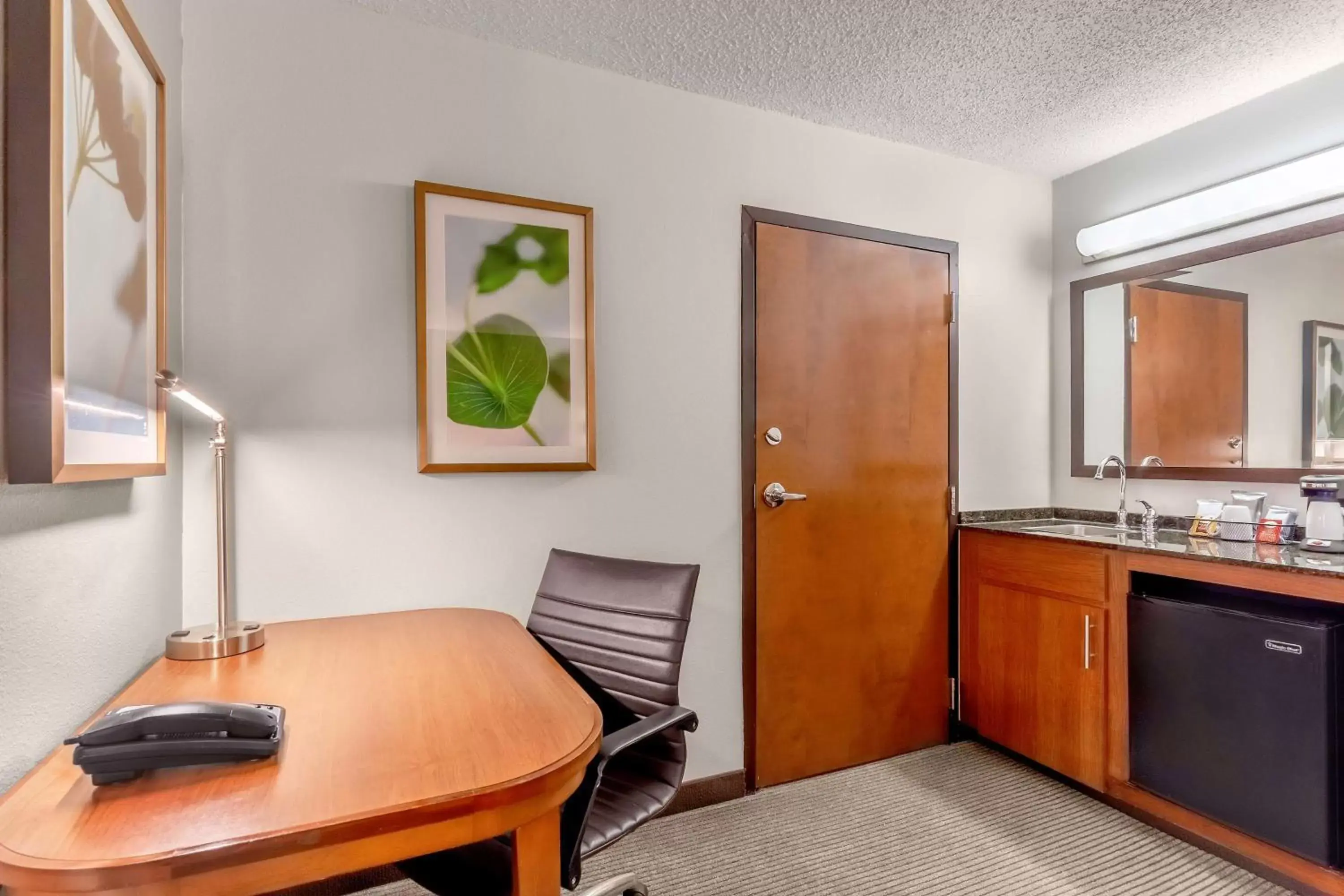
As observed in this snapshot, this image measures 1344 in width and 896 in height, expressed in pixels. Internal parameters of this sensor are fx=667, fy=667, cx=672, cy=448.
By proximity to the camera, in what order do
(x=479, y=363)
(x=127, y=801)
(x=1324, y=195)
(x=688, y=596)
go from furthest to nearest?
(x=1324, y=195), (x=479, y=363), (x=688, y=596), (x=127, y=801)

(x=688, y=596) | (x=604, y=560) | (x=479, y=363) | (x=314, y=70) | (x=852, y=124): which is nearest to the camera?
(x=688, y=596)

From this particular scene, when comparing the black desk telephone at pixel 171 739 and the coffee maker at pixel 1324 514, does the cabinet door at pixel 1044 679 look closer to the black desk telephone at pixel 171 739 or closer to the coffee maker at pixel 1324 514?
the coffee maker at pixel 1324 514

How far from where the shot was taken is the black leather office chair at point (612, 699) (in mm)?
1162

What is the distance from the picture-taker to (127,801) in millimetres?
776

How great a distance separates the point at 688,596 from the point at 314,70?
173 cm

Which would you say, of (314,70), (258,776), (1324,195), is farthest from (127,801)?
(1324,195)

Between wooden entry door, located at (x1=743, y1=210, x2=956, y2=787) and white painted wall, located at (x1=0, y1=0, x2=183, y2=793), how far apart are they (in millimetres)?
1672

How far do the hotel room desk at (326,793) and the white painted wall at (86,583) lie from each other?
7 centimetres

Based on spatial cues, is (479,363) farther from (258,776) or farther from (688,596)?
(258,776)

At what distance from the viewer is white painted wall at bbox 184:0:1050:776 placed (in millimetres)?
1749

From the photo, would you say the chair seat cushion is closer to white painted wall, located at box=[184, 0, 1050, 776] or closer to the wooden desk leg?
the wooden desk leg

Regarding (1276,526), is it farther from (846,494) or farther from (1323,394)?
(846,494)

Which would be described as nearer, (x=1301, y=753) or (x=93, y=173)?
(x=93, y=173)

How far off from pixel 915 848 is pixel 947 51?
246 cm
